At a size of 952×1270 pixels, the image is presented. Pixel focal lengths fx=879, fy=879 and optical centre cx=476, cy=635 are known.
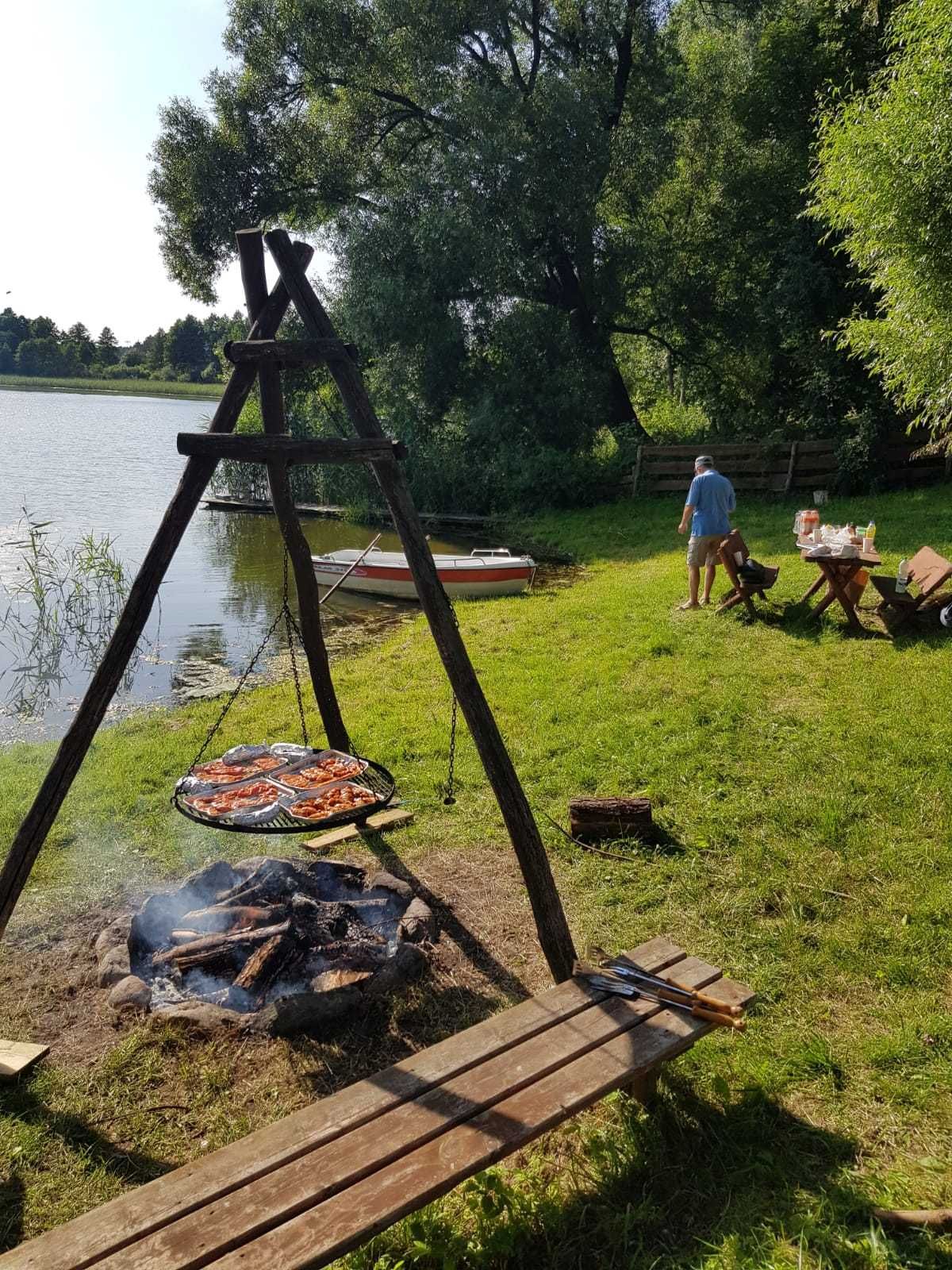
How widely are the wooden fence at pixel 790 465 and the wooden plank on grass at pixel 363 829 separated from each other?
1654 centimetres

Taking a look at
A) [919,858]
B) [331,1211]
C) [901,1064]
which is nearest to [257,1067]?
[331,1211]

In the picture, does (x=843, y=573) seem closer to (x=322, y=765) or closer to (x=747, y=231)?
(x=322, y=765)

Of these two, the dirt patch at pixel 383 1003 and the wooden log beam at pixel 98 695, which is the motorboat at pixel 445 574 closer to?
the dirt patch at pixel 383 1003

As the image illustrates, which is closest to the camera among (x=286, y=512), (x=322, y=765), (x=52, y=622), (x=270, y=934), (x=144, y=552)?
(x=270, y=934)

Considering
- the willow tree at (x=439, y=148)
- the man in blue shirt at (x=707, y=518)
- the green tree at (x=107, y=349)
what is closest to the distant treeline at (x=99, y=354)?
the green tree at (x=107, y=349)

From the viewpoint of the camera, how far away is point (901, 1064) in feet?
13.6

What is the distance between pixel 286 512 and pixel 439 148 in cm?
2265

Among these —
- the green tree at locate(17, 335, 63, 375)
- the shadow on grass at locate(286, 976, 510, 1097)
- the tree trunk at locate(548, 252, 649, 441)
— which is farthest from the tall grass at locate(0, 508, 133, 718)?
the green tree at locate(17, 335, 63, 375)

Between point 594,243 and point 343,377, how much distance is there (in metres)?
22.2

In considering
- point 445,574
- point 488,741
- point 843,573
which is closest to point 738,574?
point 843,573

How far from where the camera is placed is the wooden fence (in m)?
20.2

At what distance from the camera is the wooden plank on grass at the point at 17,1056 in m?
4.26

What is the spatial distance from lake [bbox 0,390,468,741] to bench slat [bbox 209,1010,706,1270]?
9150 millimetres

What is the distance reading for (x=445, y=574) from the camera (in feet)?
52.4
